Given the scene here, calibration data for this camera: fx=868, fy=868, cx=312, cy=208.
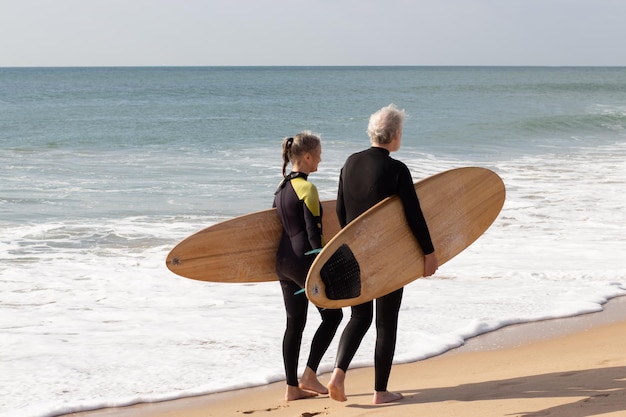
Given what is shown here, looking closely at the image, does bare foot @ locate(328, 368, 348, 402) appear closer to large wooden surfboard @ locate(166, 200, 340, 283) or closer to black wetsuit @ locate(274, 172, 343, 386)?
black wetsuit @ locate(274, 172, 343, 386)

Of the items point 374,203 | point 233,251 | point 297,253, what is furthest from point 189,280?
point 374,203

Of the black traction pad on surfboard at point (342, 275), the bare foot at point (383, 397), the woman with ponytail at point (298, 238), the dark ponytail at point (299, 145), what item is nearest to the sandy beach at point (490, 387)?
the bare foot at point (383, 397)

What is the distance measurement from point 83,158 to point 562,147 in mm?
11087

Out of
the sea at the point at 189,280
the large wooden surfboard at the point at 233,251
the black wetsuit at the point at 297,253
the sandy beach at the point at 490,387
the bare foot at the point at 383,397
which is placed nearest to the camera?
the sandy beach at the point at 490,387

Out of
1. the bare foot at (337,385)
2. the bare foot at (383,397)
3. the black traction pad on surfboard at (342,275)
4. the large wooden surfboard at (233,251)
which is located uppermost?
the large wooden surfboard at (233,251)

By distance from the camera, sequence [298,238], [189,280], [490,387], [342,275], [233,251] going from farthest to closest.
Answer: [189,280] → [233,251] → [490,387] → [298,238] → [342,275]

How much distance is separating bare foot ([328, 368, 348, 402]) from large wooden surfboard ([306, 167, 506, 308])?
1.15ft

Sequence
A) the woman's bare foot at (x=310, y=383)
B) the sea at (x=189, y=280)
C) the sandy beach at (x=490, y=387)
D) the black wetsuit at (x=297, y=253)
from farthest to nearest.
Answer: the sea at (x=189, y=280) → the woman's bare foot at (x=310, y=383) → the black wetsuit at (x=297, y=253) → the sandy beach at (x=490, y=387)

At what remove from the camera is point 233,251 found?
451cm

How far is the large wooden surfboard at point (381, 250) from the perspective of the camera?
380 cm

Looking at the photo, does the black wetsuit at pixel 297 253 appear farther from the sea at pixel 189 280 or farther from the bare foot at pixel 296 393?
the sea at pixel 189 280

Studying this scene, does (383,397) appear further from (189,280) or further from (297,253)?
(189,280)

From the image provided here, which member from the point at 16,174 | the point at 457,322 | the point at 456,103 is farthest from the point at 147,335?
the point at 456,103

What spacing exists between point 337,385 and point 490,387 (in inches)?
30.7
